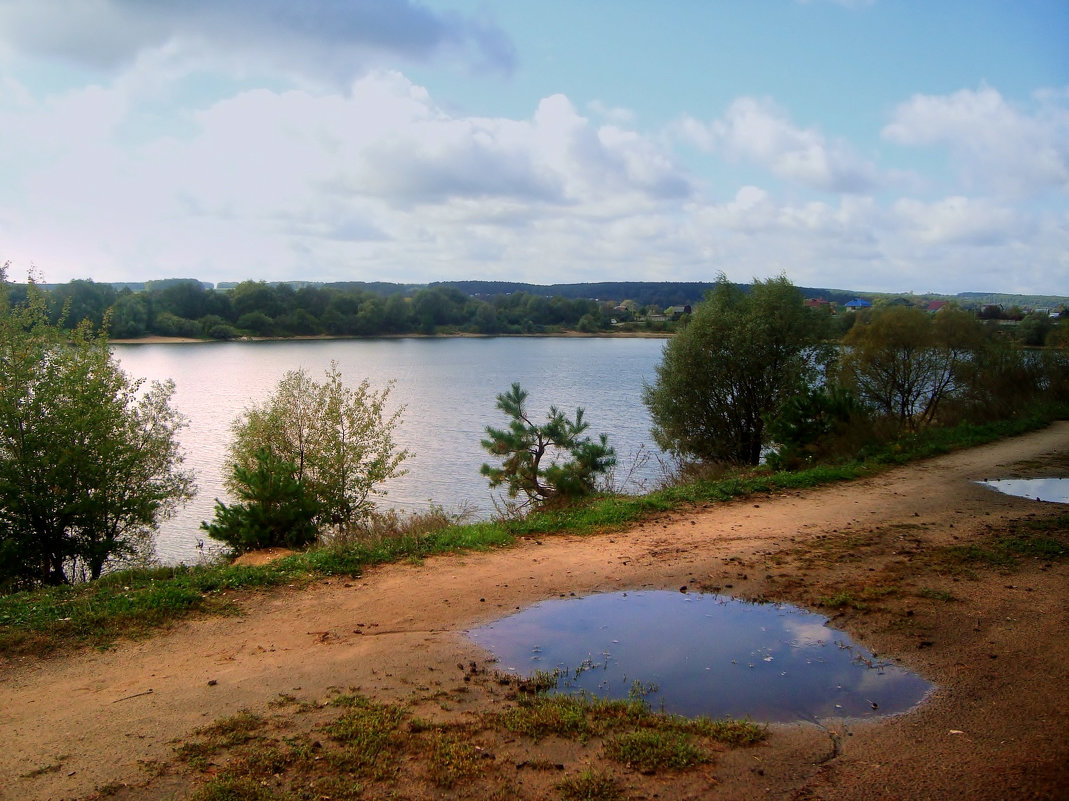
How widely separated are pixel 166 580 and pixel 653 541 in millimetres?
5410

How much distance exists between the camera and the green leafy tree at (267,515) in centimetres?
1048

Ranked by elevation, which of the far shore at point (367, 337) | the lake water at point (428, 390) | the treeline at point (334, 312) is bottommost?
the lake water at point (428, 390)

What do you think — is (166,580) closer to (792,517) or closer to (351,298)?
(792,517)

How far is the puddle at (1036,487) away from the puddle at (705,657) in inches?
271

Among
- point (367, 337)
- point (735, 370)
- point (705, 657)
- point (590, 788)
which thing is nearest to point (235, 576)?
point (705, 657)

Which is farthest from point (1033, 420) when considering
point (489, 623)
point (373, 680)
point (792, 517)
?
Result: point (373, 680)

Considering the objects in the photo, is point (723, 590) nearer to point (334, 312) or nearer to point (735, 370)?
point (735, 370)

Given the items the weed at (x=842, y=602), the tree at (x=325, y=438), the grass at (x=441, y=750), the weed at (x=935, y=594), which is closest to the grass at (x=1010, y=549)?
the weed at (x=935, y=594)

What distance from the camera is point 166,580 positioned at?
25.5 feet

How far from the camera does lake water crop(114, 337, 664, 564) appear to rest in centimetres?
2373

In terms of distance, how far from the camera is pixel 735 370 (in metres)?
23.3

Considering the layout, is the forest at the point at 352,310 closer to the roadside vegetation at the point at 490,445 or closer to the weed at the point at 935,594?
the roadside vegetation at the point at 490,445

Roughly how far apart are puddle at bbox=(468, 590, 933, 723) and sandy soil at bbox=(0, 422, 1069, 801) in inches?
9.7

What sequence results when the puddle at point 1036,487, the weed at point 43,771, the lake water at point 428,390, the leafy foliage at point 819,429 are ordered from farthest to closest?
the lake water at point 428,390, the leafy foliage at point 819,429, the puddle at point 1036,487, the weed at point 43,771
